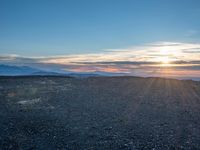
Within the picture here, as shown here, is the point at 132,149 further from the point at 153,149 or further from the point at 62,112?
the point at 62,112

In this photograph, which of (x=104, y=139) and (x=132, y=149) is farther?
(x=104, y=139)

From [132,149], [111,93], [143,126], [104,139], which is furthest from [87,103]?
[132,149]

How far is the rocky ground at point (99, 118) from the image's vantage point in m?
15.0

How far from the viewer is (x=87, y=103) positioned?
26203 millimetres

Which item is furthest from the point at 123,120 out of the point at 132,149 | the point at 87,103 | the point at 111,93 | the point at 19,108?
the point at 111,93

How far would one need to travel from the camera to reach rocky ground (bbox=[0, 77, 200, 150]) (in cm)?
1500

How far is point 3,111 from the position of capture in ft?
73.8

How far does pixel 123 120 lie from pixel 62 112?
5.83 meters

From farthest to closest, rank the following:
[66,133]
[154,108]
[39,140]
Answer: [154,108] < [66,133] < [39,140]

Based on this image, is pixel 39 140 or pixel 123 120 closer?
pixel 39 140

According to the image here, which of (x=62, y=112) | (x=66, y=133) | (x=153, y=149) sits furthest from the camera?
(x=62, y=112)

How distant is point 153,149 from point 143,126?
168 inches

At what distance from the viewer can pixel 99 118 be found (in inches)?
798

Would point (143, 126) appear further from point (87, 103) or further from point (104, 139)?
point (87, 103)
